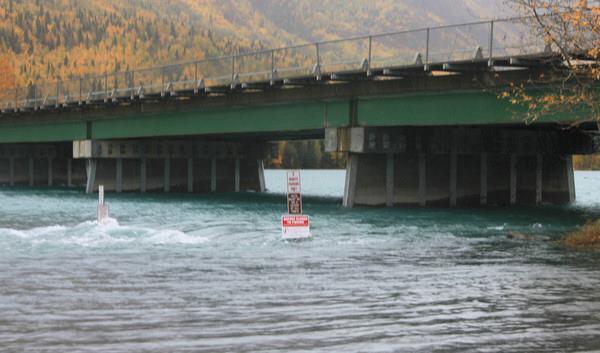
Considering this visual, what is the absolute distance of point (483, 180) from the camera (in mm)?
63219

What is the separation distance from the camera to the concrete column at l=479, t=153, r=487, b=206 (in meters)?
62.6

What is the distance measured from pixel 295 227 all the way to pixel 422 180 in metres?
25.6

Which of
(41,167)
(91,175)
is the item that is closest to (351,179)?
(91,175)

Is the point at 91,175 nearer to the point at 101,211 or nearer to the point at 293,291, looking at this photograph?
the point at 101,211

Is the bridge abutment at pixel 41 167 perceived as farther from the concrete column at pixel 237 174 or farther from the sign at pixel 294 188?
the sign at pixel 294 188

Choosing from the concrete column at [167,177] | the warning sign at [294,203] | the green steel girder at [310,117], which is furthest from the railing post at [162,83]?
the warning sign at [294,203]

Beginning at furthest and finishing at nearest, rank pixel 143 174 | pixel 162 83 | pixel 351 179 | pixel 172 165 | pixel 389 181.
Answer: pixel 172 165, pixel 143 174, pixel 162 83, pixel 389 181, pixel 351 179

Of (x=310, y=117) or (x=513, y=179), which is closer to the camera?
(x=310, y=117)

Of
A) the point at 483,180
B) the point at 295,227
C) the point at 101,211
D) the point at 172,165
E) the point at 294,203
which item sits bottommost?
the point at 295,227

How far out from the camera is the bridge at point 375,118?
47312 millimetres

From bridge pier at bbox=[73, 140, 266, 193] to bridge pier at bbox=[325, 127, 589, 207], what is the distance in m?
31.5

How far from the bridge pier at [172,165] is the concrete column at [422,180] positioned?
32.8 metres

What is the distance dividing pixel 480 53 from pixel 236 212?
58.2 ft

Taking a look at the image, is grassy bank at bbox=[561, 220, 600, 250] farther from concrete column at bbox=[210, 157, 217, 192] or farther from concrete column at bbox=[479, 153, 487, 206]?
concrete column at bbox=[210, 157, 217, 192]
